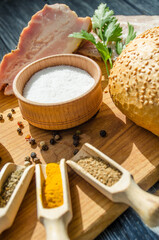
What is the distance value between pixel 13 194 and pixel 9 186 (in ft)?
0.29

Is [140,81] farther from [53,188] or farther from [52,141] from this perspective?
[53,188]

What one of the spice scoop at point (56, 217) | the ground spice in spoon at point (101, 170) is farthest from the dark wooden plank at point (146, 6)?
the spice scoop at point (56, 217)

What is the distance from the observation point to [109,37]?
2438mm

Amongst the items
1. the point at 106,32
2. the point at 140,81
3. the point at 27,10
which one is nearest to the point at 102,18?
the point at 106,32

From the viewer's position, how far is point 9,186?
5.26ft

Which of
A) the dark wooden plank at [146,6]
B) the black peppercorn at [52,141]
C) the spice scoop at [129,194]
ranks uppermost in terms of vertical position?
the black peppercorn at [52,141]

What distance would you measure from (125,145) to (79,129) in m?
0.38

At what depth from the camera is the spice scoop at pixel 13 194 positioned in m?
1.44

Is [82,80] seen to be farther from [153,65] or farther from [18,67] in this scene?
[18,67]

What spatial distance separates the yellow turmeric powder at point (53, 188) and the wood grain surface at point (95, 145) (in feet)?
0.46

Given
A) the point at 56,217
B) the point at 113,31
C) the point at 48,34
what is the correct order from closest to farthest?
the point at 56,217 → the point at 113,31 → the point at 48,34

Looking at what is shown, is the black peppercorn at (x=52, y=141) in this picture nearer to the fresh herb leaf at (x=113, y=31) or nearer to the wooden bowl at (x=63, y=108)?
the wooden bowl at (x=63, y=108)

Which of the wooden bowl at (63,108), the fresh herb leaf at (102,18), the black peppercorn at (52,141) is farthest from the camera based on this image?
the fresh herb leaf at (102,18)

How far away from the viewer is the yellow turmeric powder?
148 cm
